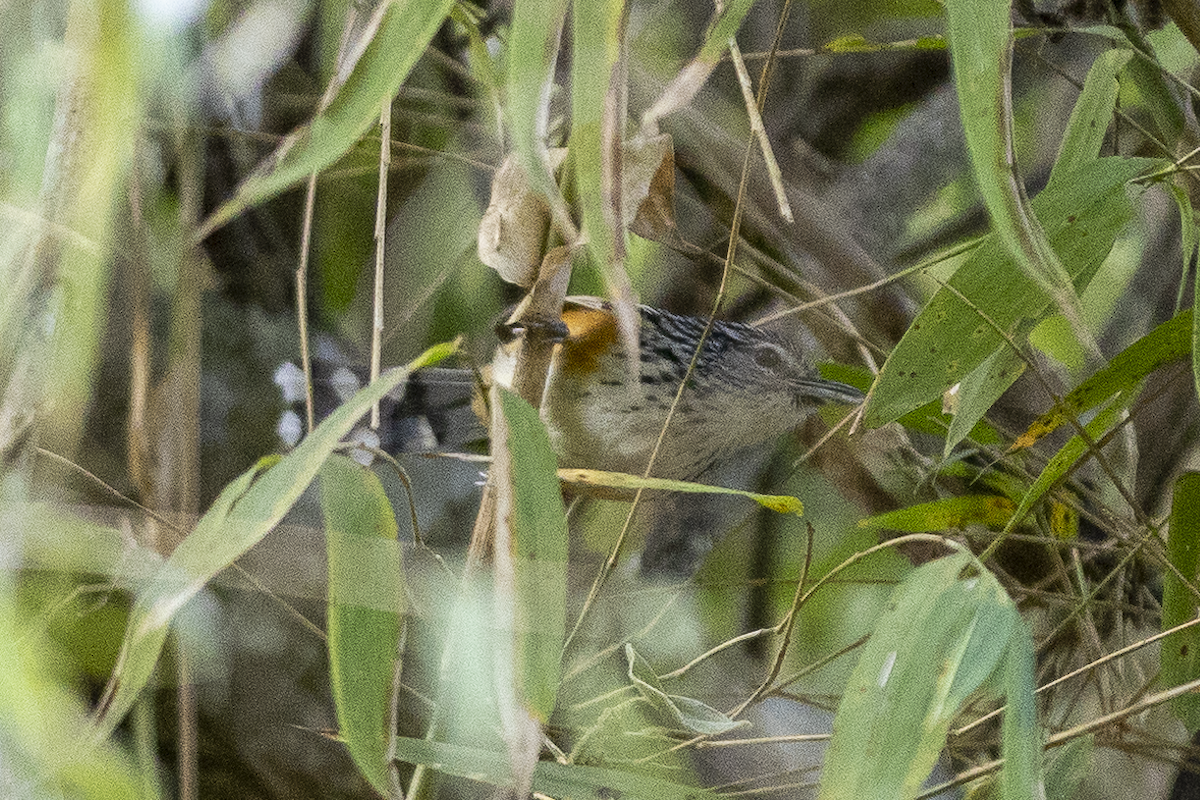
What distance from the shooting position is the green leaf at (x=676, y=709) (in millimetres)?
858

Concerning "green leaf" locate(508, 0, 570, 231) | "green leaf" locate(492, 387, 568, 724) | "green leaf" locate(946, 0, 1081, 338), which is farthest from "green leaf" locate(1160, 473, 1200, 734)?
"green leaf" locate(508, 0, 570, 231)

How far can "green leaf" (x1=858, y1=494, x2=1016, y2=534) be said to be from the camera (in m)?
1.09

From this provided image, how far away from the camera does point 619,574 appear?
1.57 meters

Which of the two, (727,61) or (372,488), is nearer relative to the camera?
(372,488)

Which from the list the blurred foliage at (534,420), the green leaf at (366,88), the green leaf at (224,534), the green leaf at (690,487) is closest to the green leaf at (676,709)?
the blurred foliage at (534,420)

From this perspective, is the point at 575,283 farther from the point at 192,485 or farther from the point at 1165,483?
the point at 1165,483

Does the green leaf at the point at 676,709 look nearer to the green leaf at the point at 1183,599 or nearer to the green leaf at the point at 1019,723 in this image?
the green leaf at the point at 1019,723

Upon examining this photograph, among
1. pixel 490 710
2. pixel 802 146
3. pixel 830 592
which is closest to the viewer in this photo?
pixel 490 710

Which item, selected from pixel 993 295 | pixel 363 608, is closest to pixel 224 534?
pixel 363 608

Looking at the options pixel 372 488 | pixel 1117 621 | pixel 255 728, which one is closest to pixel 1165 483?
pixel 1117 621

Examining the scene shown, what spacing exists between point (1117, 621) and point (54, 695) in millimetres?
1258

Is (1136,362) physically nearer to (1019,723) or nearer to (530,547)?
(1019,723)

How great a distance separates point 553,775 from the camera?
32.5 inches

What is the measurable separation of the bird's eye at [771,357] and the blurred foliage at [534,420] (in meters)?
0.09
